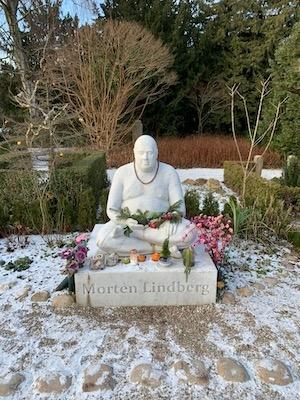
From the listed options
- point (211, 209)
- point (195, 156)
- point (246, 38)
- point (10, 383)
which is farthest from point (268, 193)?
point (246, 38)

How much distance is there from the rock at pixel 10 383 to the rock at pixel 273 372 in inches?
55.2

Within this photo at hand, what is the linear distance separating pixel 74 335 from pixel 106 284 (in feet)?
1.41

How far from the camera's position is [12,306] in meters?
2.58

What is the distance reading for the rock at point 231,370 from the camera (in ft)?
6.13

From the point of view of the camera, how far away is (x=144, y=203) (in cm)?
275

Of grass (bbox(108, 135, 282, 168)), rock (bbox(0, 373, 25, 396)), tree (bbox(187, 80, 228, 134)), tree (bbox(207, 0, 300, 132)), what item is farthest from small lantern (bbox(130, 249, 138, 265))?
tree (bbox(207, 0, 300, 132))

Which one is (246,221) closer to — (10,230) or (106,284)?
(106,284)

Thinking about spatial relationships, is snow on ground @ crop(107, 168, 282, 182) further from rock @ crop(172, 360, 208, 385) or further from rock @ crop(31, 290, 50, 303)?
rock @ crop(172, 360, 208, 385)

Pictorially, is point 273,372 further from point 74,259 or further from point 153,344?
point 74,259

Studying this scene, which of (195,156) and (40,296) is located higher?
(195,156)

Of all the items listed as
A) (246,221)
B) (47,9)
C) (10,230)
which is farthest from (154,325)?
(47,9)

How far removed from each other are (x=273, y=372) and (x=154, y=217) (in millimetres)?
1359

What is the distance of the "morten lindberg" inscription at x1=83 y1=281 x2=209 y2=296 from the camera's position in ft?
8.23

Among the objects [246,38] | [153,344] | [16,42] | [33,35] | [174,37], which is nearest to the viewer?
[153,344]
